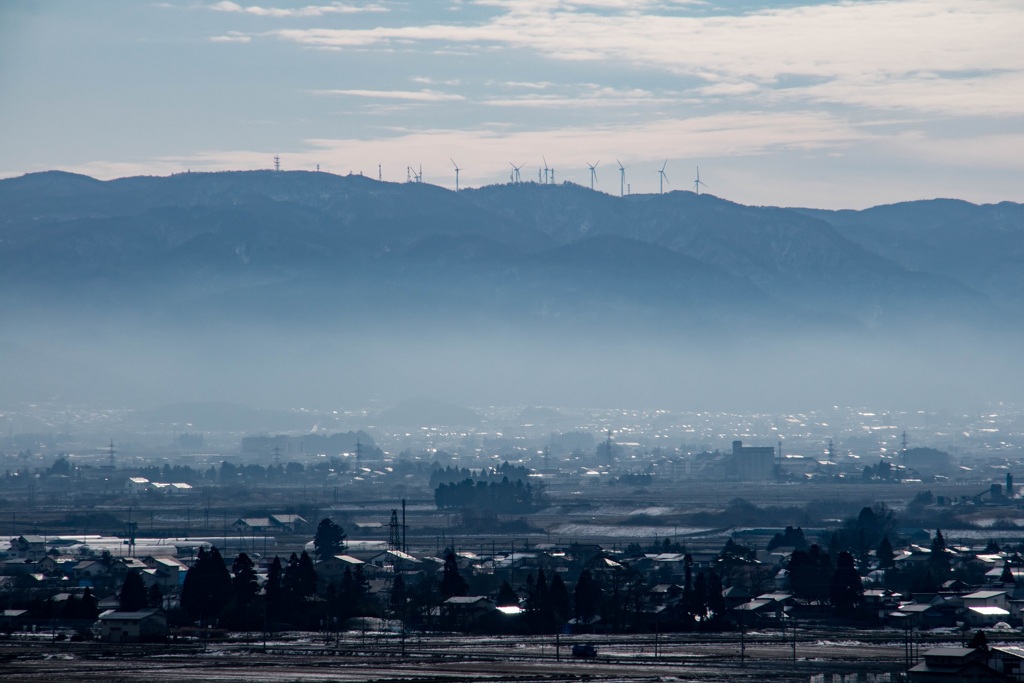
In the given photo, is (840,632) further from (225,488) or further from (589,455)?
(589,455)

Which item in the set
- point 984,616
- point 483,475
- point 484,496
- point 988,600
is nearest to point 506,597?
point 984,616

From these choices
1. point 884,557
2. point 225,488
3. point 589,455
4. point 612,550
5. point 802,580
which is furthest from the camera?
point 589,455

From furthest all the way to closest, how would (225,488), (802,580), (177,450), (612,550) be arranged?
(177,450) < (225,488) < (612,550) < (802,580)

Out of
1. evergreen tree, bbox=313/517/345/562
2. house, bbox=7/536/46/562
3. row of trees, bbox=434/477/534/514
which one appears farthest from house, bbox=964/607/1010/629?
row of trees, bbox=434/477/534/514

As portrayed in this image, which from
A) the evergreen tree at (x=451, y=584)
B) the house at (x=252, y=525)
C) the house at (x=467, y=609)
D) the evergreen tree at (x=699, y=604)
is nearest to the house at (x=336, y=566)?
the evergreen tree at (x=451, y=584)

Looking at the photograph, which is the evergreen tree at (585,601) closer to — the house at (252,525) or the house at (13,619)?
the house at (13,619)

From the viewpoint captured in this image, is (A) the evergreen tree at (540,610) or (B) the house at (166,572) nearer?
(A) the evergreen tree at (540,610)

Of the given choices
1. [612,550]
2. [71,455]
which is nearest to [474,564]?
[612,550]

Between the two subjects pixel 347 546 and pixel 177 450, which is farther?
pixel 177 450

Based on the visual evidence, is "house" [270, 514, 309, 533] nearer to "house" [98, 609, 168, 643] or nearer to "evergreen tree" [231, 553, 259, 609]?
"evergreen tree" [231, 553, 259, 609]
